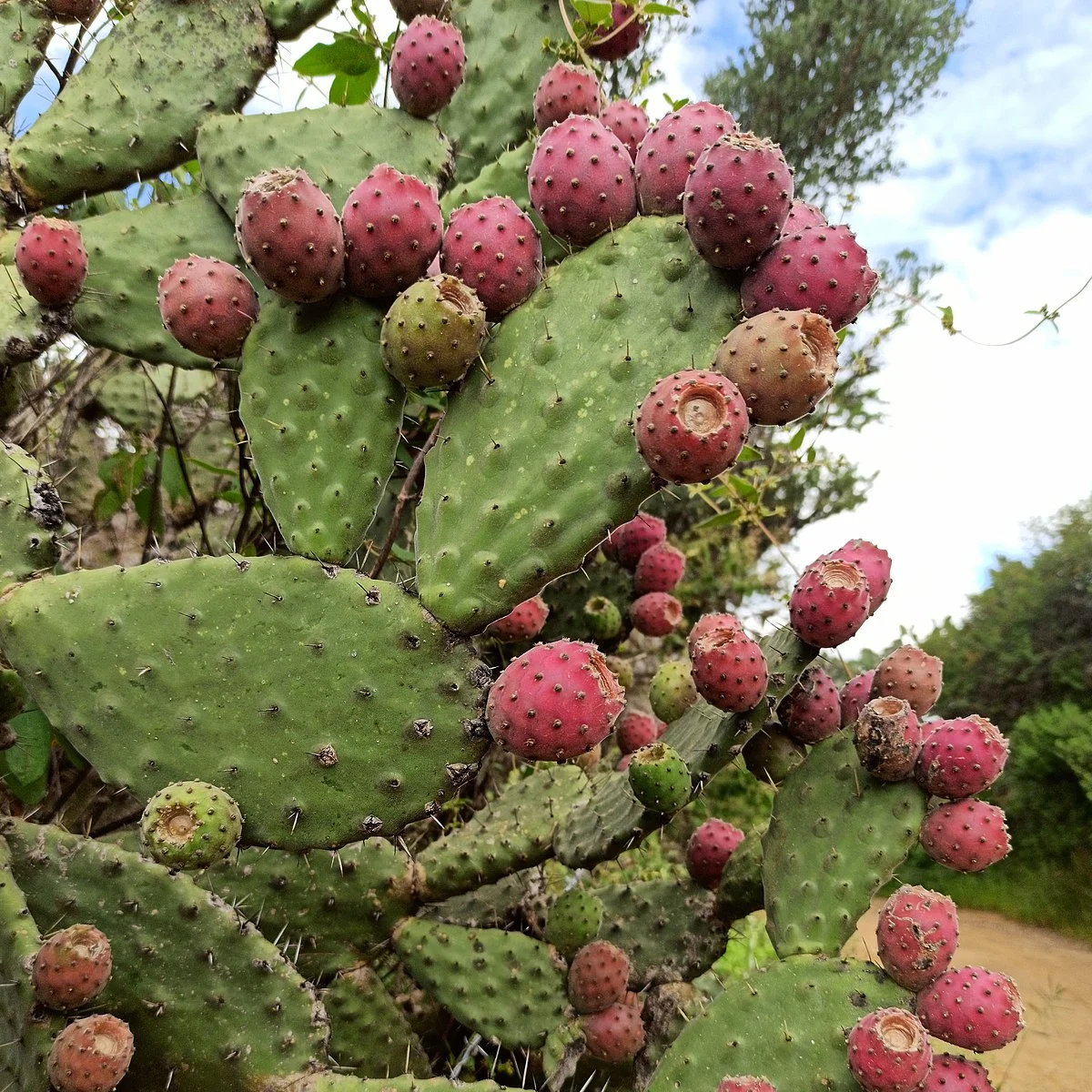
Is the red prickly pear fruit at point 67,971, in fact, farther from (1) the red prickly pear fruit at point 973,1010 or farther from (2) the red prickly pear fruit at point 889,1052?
(1) the red prickly pear fruit at point 973,1010

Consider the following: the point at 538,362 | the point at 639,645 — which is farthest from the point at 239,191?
the point at 639,645

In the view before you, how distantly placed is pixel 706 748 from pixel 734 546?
93.7 inches

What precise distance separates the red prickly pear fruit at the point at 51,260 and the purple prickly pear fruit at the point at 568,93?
710 millimetres

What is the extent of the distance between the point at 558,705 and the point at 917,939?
59 cm

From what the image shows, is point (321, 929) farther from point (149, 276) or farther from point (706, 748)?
point (149, 276)

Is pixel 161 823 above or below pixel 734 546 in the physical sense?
below

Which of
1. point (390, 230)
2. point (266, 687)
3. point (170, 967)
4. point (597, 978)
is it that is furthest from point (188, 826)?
point (597, 978)

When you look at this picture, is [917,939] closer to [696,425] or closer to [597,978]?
[597,978]

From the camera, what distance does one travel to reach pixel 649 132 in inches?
37.6

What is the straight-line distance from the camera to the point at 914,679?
121 centimetres

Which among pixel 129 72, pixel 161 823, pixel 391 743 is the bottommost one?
pixel 161 823

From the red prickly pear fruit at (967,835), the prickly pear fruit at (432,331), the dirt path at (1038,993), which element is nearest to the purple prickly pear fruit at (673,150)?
the prickly pear fruit at (432,331)

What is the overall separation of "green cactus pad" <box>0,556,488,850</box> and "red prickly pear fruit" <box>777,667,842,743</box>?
0.63m

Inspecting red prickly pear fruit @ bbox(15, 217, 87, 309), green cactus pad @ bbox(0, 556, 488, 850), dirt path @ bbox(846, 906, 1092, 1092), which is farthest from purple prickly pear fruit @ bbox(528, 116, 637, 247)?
dirt path @ bbox(846, 906, 1092, 1092)
